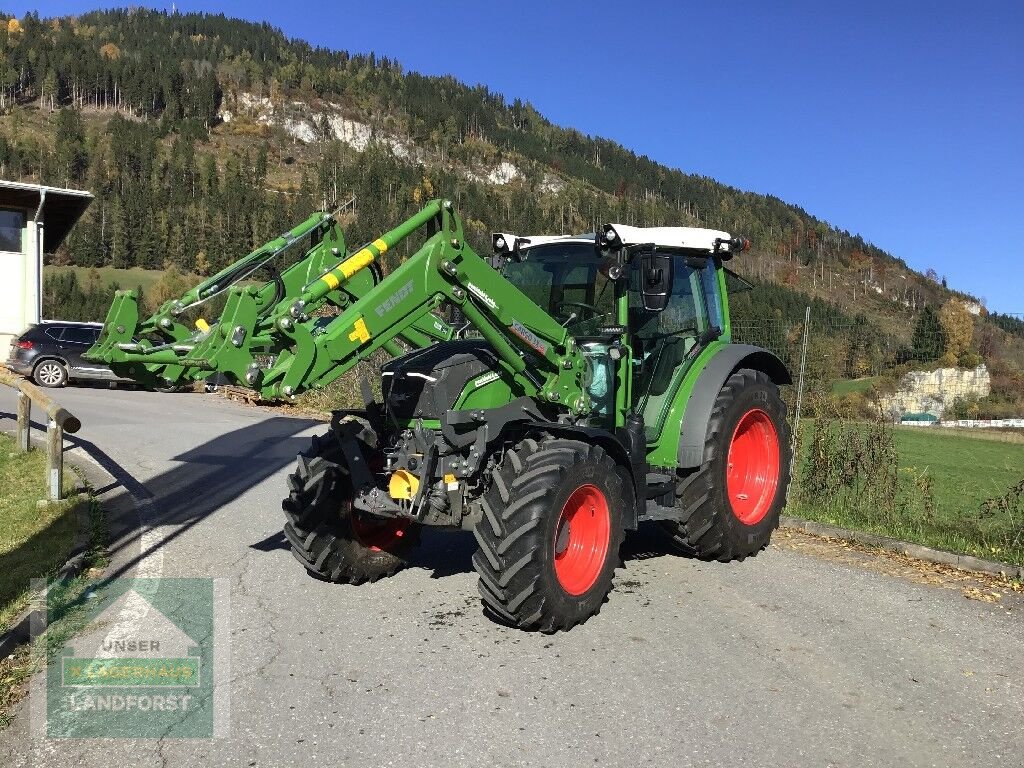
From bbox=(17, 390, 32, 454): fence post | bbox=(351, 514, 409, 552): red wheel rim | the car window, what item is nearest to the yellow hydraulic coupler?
bbox=(351, 514, 409, 552): red wheel rim

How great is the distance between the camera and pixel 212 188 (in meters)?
124

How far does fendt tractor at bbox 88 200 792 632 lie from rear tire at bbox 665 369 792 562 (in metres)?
0.02

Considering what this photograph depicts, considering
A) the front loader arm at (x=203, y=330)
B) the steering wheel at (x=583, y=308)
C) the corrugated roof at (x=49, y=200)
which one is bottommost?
the front loader arm at (x=203, y=330)

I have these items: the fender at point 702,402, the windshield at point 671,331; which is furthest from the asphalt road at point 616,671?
the windshield at point 671,331

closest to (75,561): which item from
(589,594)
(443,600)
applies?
(443,600)

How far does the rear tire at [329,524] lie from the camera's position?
543cm

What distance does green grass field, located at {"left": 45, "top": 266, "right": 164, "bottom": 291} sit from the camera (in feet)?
267

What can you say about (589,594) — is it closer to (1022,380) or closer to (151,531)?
(151,531)

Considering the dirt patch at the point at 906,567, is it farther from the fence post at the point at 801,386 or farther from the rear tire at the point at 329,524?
the rear tire at the point at 329,524

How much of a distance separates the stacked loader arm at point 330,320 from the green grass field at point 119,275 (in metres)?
79.6

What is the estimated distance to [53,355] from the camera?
20.9 meters

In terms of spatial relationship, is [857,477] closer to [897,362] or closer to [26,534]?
[897,362]

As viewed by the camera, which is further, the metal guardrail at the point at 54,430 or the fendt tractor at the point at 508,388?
the metal guardrail at the point at 54,430

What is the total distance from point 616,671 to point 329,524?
7.43ft
